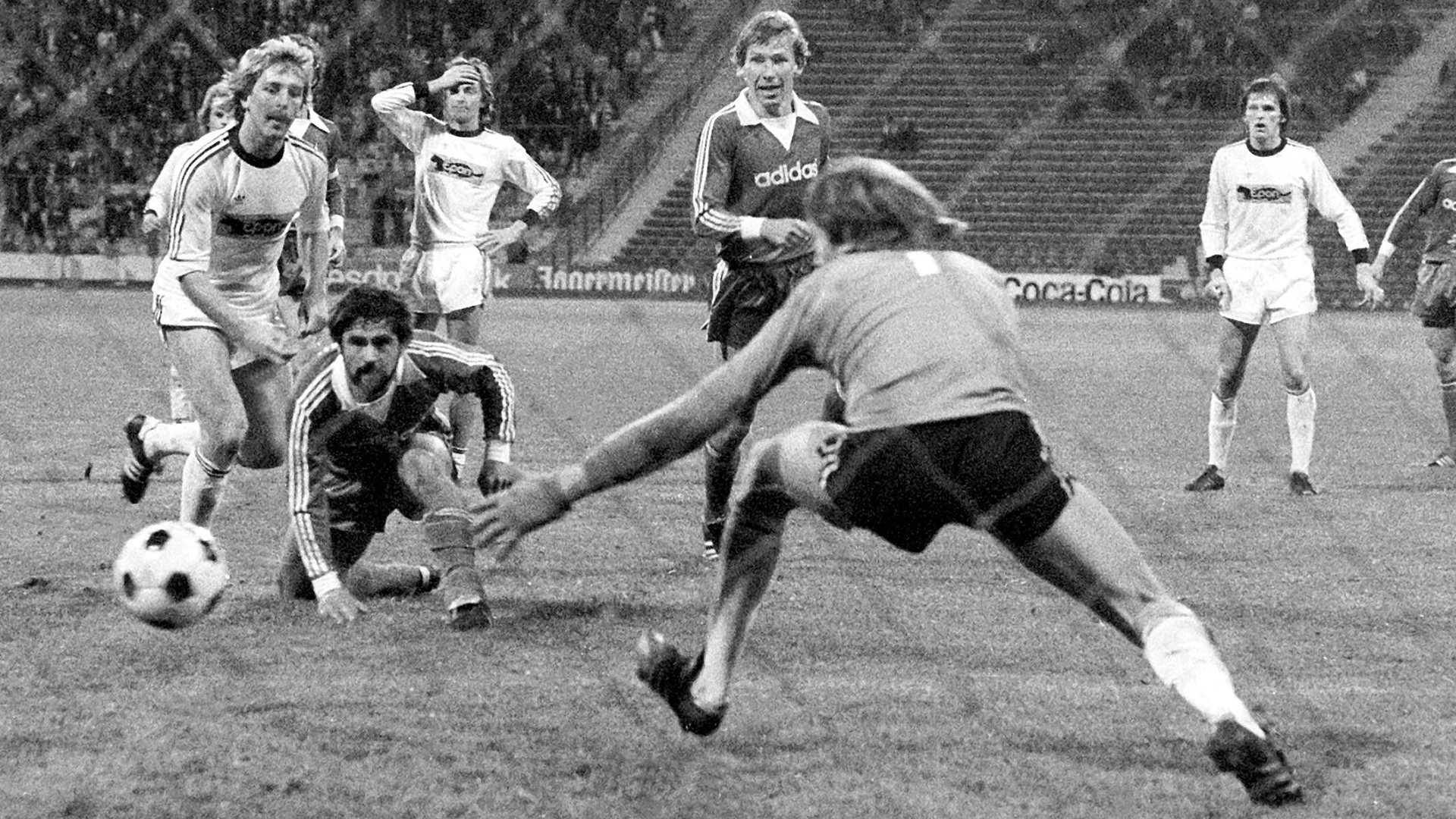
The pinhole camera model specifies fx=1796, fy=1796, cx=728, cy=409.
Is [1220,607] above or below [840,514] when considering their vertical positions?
below

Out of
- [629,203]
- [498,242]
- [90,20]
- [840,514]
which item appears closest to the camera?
[840,514]

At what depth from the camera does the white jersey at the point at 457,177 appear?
981cm

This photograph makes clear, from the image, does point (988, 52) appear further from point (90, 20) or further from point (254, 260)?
point (254, 260)

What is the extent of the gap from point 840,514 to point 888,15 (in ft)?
52.7

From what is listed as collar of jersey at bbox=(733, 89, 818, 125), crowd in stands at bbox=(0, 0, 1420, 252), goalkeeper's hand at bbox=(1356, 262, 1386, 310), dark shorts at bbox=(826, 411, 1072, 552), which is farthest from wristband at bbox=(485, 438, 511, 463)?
crowd in stands at bbox=(0, 0, 1420, 252)

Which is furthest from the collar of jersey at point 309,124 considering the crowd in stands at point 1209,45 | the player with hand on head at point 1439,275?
the crowd in stands at point 1209,45

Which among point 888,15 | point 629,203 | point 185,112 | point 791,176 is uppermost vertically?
point 791,176

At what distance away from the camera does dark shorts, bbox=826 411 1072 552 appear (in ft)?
12.1

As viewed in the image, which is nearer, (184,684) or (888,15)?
(184,684)

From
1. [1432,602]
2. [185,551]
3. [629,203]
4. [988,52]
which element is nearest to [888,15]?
[988,52]

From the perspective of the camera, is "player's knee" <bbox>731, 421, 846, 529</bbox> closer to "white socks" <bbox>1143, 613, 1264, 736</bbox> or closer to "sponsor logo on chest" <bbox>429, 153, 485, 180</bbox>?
"white socks" <bbox>1143, 613, 1264, 736</bbox>

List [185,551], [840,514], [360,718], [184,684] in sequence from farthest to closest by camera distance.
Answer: [185,551]
[184,684]
[360,718]
[840,514]

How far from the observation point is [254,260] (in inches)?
267

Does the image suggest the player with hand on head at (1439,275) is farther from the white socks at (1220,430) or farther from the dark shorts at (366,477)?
the dark shorts at (366,477)
